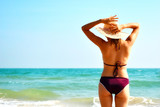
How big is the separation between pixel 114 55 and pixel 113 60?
0.21 feet

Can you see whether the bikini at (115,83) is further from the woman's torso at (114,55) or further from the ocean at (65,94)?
the ocean at (65,94)

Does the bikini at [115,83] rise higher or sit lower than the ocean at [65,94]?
higher

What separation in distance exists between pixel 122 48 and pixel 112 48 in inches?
4.9

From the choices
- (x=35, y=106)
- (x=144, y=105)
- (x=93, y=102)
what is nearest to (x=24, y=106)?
(x=35, y=106)

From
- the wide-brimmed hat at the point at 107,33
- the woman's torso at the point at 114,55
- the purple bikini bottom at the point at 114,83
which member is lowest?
the purple bikini bottom at the point at 114,83

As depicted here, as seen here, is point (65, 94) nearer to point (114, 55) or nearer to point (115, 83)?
point (115, 83)

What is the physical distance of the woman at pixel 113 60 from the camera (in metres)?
2.84

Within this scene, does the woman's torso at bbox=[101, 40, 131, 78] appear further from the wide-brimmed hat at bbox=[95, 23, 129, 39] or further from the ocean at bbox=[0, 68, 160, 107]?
the ocean at bbox=[0, 68, 160, 107]

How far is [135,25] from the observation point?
3.05m

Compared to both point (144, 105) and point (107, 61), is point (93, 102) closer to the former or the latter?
point (144, 105)

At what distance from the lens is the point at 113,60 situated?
286cm

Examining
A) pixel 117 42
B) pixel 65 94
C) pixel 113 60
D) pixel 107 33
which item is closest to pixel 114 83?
pixel 113 60

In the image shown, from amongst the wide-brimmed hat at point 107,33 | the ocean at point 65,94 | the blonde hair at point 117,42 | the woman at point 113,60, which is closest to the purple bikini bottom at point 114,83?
the woman at point 113,60

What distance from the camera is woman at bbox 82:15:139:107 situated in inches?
112
